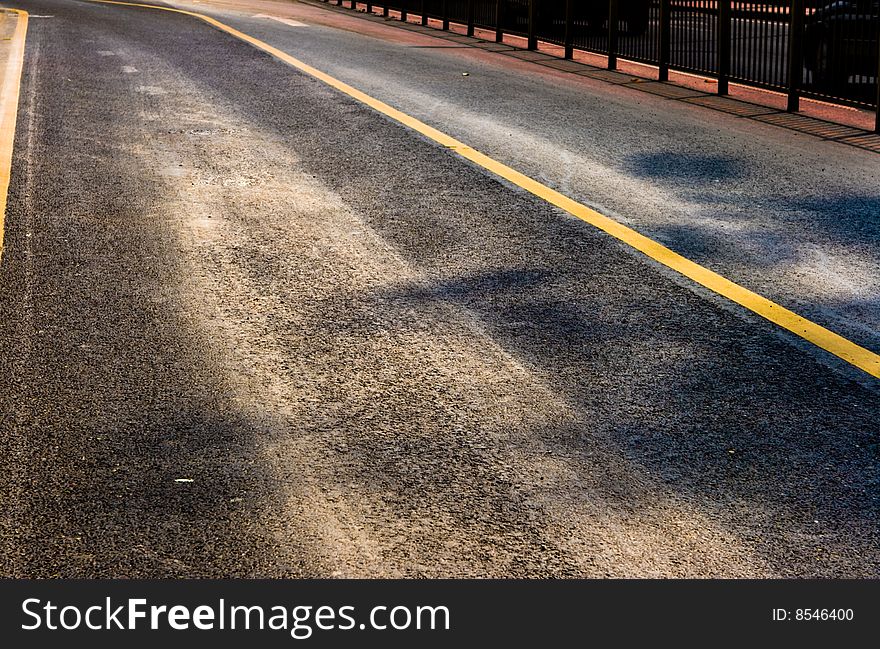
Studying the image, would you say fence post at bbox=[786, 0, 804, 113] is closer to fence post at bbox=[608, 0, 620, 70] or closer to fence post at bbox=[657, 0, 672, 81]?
fence post at bbox=[657, 0, 672, 81]

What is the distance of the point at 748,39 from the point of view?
45.3ft

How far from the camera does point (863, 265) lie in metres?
6.86

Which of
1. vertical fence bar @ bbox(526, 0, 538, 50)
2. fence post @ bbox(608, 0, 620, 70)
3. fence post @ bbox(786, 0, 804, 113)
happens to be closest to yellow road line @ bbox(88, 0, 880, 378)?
fence post @ bbox(786, 0, 804, 113)

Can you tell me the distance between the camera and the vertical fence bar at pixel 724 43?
1405 cm

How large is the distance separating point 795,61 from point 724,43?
4.76 feet

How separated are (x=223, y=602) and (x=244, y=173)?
6.35 meters

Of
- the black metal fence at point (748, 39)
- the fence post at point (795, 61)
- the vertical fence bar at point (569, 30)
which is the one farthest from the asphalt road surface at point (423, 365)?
the vertical fence bar at point (569, 30)

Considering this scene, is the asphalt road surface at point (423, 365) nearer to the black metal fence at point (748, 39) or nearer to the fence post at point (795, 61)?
the black metal fence at point (748, 39)

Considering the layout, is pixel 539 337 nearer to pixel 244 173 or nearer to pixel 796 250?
pixel 796 250

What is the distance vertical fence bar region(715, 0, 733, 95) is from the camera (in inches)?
553

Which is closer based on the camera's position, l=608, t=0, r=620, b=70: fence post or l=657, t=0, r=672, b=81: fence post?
l=657, t=0, r=672, b=81: fence post

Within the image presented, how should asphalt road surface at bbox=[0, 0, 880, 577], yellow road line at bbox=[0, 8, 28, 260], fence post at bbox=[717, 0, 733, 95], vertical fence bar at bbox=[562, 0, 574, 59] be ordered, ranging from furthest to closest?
1. vertical fence bar at bbox=[562, 0, 574, 59]
2. fence post at bbox=[717, 0, 733, 95]
3. yellow road line at bbox=[0, 8, 28, 260]
4. asphalt road surface at bbox=[0, 0, 880, 577]

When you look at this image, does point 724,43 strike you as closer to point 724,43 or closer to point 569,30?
point 724,43

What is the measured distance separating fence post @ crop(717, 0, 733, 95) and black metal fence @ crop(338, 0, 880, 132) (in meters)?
0.01
